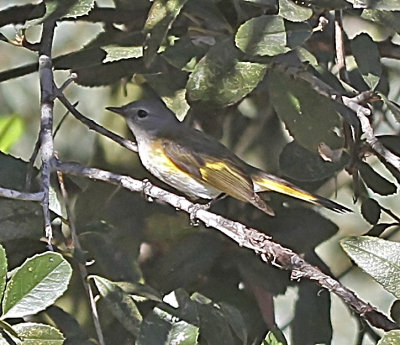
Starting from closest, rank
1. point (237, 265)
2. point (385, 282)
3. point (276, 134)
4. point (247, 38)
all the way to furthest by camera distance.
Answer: point (385, 282), point (247, 38), point (237, 265), point (276, 134)

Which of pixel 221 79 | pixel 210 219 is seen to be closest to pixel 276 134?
pixel 221 79

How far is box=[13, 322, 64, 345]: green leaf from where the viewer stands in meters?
0.73

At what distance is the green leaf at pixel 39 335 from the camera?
0.73 metres

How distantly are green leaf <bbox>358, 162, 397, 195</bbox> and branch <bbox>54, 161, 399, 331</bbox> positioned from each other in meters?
0.27

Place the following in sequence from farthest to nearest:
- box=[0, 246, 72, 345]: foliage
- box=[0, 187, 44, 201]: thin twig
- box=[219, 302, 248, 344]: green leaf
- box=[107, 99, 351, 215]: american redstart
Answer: box=[107, 99, 351, 215]: american redstart → box=[219, 302, 248, 344]: green leaf → box=[0, 187, 44, 201]: thin twig → box=[0, 246, 72, 345]: foliage

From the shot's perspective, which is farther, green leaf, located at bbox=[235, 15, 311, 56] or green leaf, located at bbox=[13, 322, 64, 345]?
green leaf, located at bbox=[235, 15, 311, 56]

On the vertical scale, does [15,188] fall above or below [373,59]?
below

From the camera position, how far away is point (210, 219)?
83 centimetres

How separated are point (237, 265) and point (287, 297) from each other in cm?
11

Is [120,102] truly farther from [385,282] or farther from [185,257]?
[385,282]

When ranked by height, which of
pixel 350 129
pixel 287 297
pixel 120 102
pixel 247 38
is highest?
pixel 247 38

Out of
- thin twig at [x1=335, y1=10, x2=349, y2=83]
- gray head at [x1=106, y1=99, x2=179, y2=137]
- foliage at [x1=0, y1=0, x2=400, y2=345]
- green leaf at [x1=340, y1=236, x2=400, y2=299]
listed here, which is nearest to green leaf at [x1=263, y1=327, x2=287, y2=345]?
foliage at [x1=0, y1=0, x2=400, y2=345]

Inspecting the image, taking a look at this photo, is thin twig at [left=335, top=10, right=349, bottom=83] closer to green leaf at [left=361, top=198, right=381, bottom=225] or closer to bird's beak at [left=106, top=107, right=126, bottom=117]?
green leaf at [left=361, top=198, right=381, bottom=225]

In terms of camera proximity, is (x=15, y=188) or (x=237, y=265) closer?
(x=15, y=188)
